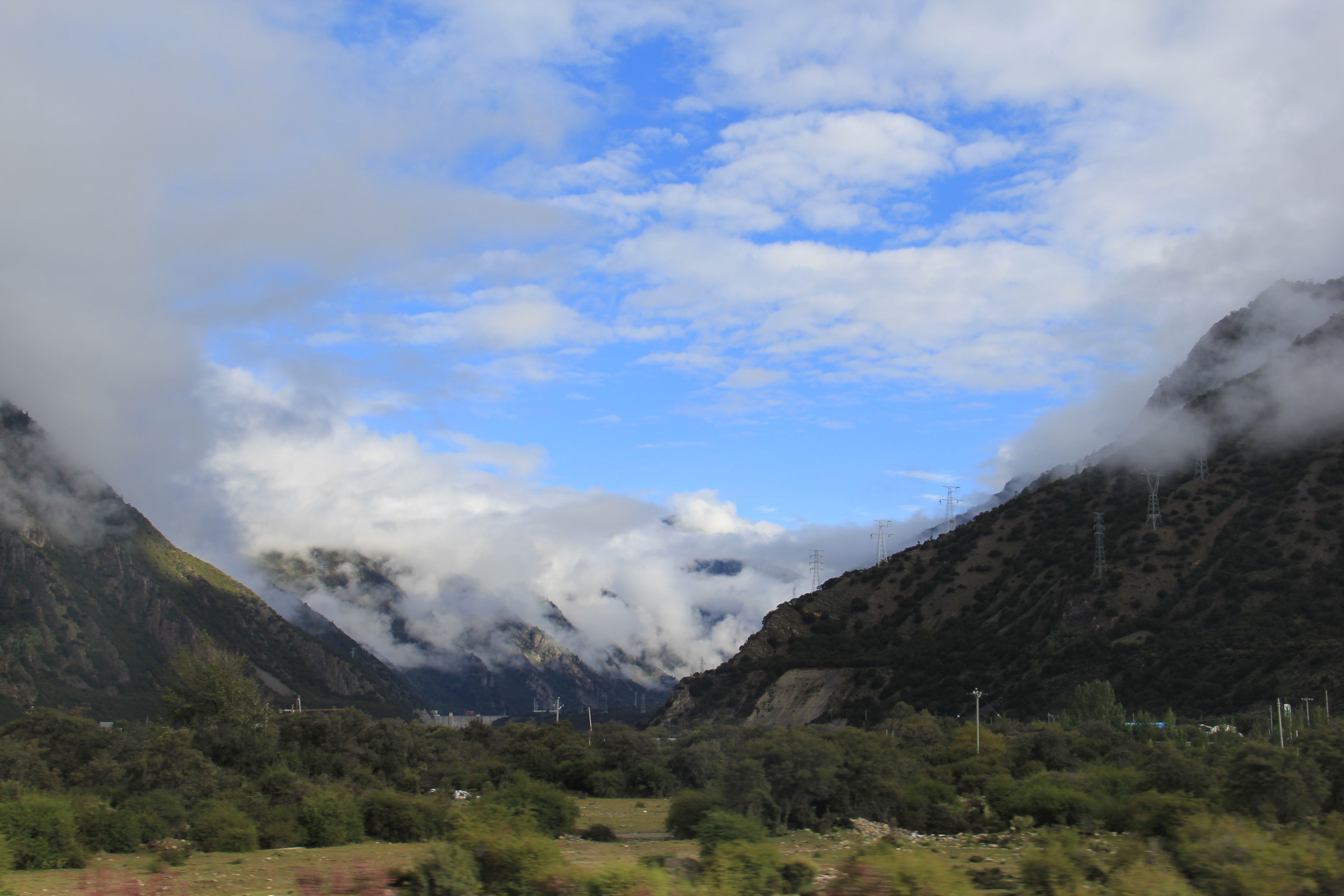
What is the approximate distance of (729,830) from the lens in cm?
2695

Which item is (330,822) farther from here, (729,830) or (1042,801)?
(1042,801)

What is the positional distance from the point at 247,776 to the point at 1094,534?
96.9 m

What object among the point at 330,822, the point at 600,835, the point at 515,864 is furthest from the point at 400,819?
the point at 515,864

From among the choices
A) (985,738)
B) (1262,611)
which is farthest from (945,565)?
(985,738)

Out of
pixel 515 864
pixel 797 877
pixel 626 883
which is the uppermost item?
pixel 626 883

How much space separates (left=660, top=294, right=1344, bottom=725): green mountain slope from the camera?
300 ft

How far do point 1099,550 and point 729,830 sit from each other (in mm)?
93275

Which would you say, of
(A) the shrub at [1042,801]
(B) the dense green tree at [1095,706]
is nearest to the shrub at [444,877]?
(A) the shrub at [1042,801]

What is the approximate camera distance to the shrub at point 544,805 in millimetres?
37188

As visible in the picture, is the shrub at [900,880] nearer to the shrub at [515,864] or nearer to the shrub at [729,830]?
the shrub at [515,864]

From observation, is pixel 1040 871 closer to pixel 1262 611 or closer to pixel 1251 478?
pixel 1262 611

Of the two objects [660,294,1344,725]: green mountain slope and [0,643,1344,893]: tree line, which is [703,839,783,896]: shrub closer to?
[0,643,1344,893]: tree line

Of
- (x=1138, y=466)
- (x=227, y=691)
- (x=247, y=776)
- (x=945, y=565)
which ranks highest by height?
(x=1138, y=466)

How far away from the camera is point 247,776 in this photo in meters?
48.2
